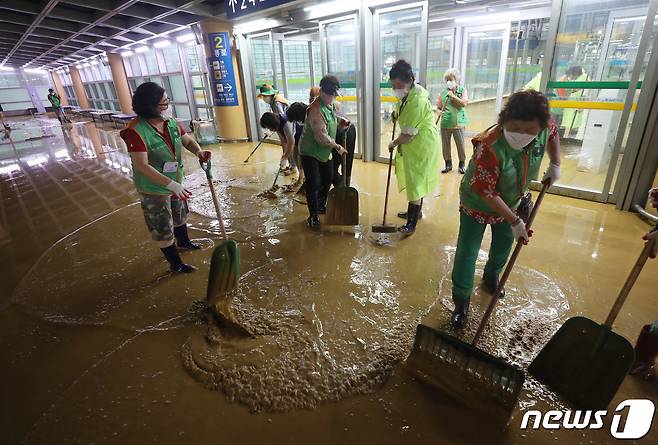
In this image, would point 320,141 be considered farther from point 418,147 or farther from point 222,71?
point 222,71

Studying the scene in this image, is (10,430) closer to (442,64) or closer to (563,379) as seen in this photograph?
(563,379)

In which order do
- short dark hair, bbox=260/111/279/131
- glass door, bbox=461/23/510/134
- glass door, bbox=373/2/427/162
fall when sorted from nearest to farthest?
short dark hair, bbox=260/111/279/131
glass door, bbox=373/2/427/162
glass door, bbox=461/23/510/134

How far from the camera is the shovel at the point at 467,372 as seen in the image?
5.02ft

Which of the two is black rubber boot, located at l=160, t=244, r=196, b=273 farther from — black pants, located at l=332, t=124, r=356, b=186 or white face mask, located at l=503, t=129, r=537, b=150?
white face mask, located at l=503, t=129, r=537, b=150

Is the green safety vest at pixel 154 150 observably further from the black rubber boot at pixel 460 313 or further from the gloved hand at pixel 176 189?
the black rubber boot at pixel 460 313

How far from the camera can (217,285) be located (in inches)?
88.6

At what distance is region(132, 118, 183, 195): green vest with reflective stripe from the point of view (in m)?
2.41

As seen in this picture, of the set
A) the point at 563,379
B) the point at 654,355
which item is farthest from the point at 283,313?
the point at 654,355

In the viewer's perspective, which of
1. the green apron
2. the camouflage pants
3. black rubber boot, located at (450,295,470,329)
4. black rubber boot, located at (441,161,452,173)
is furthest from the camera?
black rubber boot, located at (441,161,452,173)

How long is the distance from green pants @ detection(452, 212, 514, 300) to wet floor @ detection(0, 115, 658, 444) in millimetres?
306

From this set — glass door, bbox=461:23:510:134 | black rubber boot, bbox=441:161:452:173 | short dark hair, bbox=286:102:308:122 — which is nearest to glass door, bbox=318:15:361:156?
black rubber boot, bbox=441:161:452:173

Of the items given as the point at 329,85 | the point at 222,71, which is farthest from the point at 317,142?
the point at 222,71

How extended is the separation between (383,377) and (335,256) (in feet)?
4.74

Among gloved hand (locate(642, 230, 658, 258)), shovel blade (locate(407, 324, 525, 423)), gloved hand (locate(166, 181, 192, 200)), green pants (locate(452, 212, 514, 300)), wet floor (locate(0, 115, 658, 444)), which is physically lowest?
wet floor (locate(0, 115, 658, 444))
